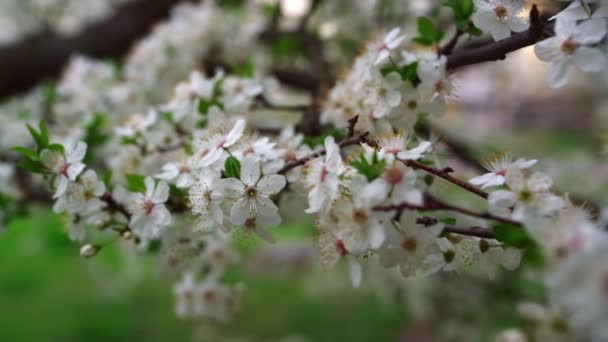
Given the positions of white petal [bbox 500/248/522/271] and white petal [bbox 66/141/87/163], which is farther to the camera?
white petal [bbox 66/141/87/163]

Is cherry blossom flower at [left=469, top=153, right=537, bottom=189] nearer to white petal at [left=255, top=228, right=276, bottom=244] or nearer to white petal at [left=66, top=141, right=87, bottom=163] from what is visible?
white petal at [left=255, top=228, right=276, bottom=244]

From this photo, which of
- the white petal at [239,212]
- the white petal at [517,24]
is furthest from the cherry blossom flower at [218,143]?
the white petal at [517,24]

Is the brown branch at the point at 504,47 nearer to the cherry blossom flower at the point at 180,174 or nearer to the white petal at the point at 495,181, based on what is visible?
the white petal at the point at 495,181

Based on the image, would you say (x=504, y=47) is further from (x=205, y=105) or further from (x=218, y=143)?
(x=205, y=105)

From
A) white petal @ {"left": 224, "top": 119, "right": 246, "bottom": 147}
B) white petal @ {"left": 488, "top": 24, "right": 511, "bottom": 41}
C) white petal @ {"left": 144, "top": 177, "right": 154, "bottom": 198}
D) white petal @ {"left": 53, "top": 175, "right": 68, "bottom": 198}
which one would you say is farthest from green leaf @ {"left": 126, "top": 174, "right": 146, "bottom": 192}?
white petal @ {"left": 488, "top": 24, "right": 511, "bottom": 41}

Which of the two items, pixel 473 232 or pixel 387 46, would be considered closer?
pixel 473 232

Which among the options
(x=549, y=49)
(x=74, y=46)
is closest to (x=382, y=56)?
(x=549, y=49)

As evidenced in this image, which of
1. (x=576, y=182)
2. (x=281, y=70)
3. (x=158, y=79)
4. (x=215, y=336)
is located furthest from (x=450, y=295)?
(x=158, y=79)
